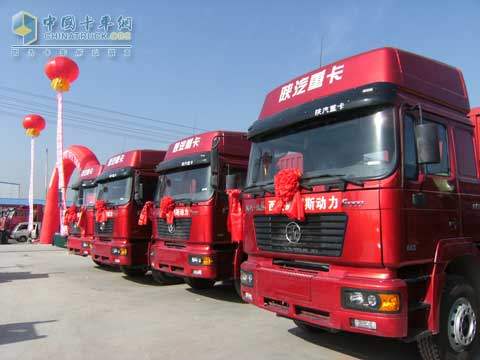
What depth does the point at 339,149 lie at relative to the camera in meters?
4.02

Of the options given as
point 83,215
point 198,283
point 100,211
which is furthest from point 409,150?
point 83,215

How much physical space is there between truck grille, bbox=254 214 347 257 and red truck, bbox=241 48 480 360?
1cm

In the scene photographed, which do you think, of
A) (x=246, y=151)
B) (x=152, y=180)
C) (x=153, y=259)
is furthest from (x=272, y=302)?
(x=152, y=180)

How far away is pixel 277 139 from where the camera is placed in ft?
15.8

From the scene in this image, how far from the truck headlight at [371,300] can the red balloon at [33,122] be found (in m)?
24.2

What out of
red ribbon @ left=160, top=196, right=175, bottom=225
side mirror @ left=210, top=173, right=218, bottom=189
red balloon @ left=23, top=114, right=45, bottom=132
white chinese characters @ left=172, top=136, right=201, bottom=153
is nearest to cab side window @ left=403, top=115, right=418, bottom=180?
side mirror @ left=210, top=173, right=218, bottom=189

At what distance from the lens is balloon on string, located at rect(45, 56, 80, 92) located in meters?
18.9

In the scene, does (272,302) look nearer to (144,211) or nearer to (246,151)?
(246,151)

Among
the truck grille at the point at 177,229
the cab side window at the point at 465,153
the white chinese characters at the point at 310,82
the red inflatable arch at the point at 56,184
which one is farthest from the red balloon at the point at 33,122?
the cab side window at the point at 465,153

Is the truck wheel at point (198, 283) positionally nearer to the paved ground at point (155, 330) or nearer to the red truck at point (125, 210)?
the paved ground at point (155, 330)

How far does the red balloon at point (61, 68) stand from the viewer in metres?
18.9

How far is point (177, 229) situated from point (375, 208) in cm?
476

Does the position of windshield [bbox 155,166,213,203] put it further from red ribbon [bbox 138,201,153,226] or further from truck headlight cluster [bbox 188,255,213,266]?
truck headlight cluster [bbox 188,255,213,266]

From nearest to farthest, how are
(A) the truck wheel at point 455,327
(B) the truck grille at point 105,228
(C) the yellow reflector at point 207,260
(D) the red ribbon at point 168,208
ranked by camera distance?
(A) the truck wheel at point 455,327
(C) the yellow reflector at point 207,260
(D) the red ribbon at point 168,208
(B) the truck grille at point 105,228
